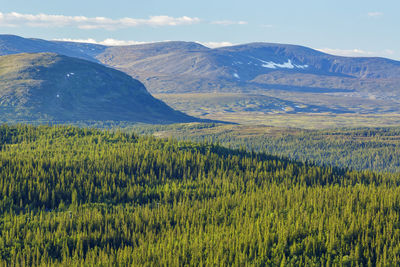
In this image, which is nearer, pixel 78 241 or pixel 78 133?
pixel 78 241

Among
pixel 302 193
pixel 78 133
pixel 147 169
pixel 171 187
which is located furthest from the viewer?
pixel 78 133

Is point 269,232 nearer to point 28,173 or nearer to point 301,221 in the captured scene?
point 301,221

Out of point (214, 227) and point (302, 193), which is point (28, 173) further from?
point (302, 193)

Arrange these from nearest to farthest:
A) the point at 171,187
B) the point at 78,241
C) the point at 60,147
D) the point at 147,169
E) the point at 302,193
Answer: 1. the point at 78,241
2. the point at 302,193
3. the point at 171,187
4. the point at 147,169
5. the point at 60,147

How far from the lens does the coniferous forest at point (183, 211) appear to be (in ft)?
200

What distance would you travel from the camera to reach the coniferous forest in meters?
60.9

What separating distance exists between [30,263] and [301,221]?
34645 millimetres

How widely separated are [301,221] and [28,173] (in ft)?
159

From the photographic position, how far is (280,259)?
5991 centimetres

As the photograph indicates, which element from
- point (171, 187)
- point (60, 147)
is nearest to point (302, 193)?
point (171, 187)

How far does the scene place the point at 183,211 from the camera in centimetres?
7938

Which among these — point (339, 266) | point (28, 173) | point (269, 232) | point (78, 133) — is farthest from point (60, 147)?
point (339, 266)

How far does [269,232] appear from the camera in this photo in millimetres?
66438

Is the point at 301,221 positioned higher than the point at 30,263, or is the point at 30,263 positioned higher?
the point at 301,221
